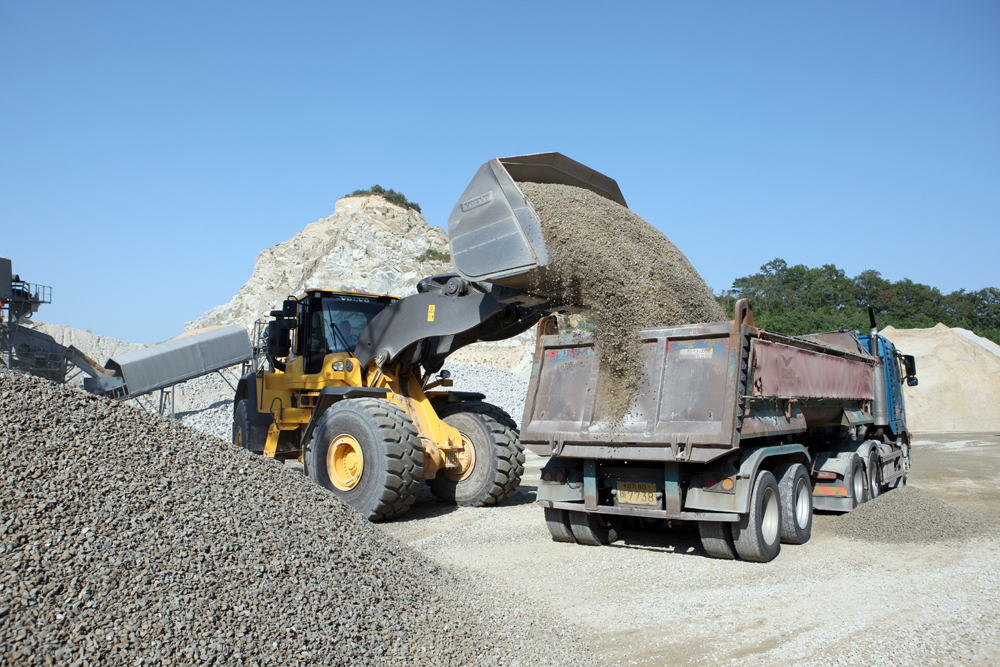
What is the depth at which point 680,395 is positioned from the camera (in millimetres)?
5715

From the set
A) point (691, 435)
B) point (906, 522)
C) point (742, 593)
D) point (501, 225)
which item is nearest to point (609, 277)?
point (501, 225)

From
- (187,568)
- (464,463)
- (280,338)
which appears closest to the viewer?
(187,568)

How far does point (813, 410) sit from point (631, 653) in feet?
14.4

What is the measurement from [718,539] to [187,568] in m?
4.25

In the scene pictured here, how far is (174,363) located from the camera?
65.1 feet

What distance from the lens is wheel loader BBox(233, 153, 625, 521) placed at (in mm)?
5922

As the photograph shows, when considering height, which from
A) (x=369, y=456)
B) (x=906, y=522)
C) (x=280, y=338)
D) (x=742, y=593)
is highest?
(x=280, y=338)

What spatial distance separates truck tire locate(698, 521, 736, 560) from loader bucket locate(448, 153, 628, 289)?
105 inches

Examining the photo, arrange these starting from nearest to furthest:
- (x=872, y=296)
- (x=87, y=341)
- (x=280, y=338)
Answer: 1. (x=280, y=338)
2. (x=87, y=341)
3. (x=872, y=296)

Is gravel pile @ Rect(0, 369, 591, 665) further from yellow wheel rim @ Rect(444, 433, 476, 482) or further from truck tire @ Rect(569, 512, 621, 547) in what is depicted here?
yellow wheel rim @ Rect(444, 433, 476, 482)

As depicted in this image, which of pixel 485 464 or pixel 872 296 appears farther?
pixel 872 296

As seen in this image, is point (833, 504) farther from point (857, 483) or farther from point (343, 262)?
point (343, 262)

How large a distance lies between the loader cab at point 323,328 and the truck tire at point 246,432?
185cm

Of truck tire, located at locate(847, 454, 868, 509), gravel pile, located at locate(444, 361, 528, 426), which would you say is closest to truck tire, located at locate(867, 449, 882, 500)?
truck tire, located at locate(847, 454, 868, 509)
